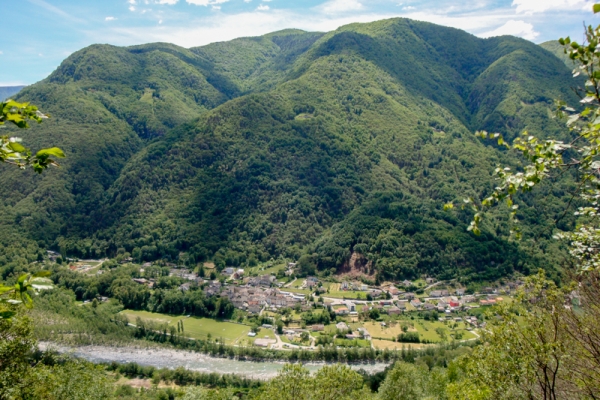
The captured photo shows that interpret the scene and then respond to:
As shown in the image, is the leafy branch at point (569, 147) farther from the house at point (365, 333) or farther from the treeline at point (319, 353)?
the house at point (365, 333)

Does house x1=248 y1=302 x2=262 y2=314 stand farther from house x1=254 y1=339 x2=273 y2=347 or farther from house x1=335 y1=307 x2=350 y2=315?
house x1=335 y1=307 x2=350 y2=315

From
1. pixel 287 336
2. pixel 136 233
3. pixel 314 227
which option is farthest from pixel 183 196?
pixel 287 336

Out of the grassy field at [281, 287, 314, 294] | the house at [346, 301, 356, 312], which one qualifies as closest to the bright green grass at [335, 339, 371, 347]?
the house at [346, 301, 356, 312]

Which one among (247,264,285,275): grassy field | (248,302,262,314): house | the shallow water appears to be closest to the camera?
the shallow water

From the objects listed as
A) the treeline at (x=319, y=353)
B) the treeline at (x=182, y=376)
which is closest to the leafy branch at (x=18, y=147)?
the treeline at (x=182, y=376)

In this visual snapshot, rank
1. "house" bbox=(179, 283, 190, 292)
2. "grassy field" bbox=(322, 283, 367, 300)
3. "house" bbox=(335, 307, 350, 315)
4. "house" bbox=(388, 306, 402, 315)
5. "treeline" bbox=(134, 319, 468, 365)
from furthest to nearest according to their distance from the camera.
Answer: "house" bbox=(179, 283, 190, 292) < "grassy field" bbox=(322, 283, 367, 300) < "house" bbox=(335, 307, 350, 315) < "house" bbox=(388, 306, 402, 315) < "treeline" bbox=(134, 319, 468, 365)
